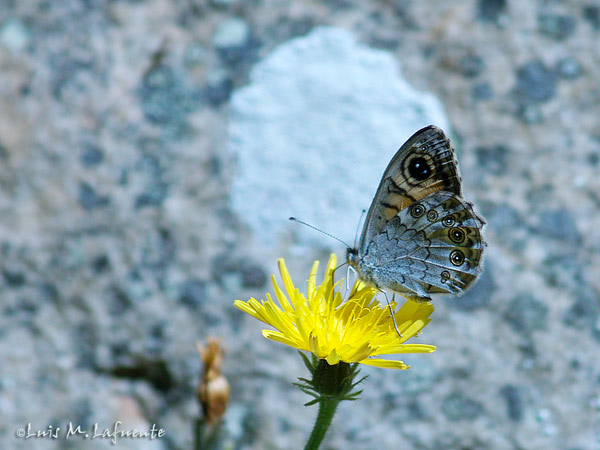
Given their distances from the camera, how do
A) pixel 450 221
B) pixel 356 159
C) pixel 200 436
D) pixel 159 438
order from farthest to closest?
pixel 356 159
pixel 159 438
pixel 200 436
pixel 450 221

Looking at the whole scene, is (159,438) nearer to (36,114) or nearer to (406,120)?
(36,114)

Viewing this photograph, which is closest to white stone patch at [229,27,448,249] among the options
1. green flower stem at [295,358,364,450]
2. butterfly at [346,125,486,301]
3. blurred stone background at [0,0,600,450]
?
blurred stone background at [0,0,600,450]

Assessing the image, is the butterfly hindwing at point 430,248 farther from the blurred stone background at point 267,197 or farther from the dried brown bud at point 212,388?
the dried brown bud at point 212,388

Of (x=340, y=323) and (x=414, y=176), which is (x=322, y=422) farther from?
(x=414, y=176)

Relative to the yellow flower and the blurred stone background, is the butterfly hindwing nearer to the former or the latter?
the yellow flower

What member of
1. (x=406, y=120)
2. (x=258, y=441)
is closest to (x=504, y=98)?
(x=406, y=120)
